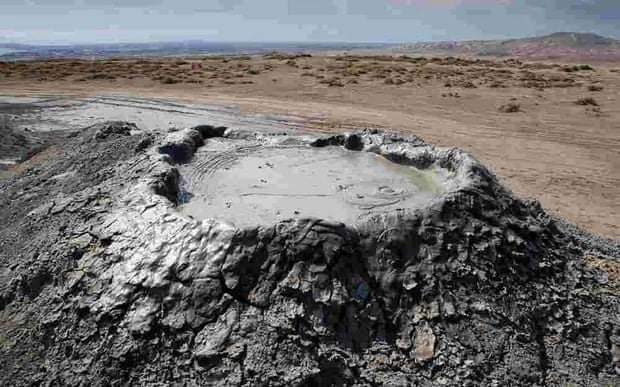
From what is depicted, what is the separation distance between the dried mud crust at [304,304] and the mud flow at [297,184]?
374 mm

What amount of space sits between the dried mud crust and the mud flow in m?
0.37

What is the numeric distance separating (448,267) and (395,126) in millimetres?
10506

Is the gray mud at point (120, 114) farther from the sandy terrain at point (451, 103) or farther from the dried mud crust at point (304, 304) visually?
the dried mud crust at point (304, 304)

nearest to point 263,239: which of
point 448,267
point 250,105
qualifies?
point 448,267

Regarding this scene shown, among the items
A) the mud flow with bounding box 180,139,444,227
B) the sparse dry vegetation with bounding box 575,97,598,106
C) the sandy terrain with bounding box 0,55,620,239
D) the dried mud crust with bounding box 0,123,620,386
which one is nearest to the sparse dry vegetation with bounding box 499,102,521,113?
the sandy terrain with bounding box 0,55,620,239

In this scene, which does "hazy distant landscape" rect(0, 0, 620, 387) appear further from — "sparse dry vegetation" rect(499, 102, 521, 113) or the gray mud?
"sparse dry vegetation" rect(499, 102, 521, 113)

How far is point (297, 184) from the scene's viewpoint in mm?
5164

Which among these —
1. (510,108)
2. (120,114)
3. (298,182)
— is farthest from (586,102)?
(120,114)

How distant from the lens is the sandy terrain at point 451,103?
33.4ft

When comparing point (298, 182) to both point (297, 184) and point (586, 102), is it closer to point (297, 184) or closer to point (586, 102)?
point (297, 184)

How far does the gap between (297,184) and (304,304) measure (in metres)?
1.83

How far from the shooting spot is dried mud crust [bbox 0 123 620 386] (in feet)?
11.4

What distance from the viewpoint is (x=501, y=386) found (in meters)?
3.56

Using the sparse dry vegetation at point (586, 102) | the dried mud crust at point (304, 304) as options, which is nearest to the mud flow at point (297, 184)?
the dried mud crust at point (304, 304)
